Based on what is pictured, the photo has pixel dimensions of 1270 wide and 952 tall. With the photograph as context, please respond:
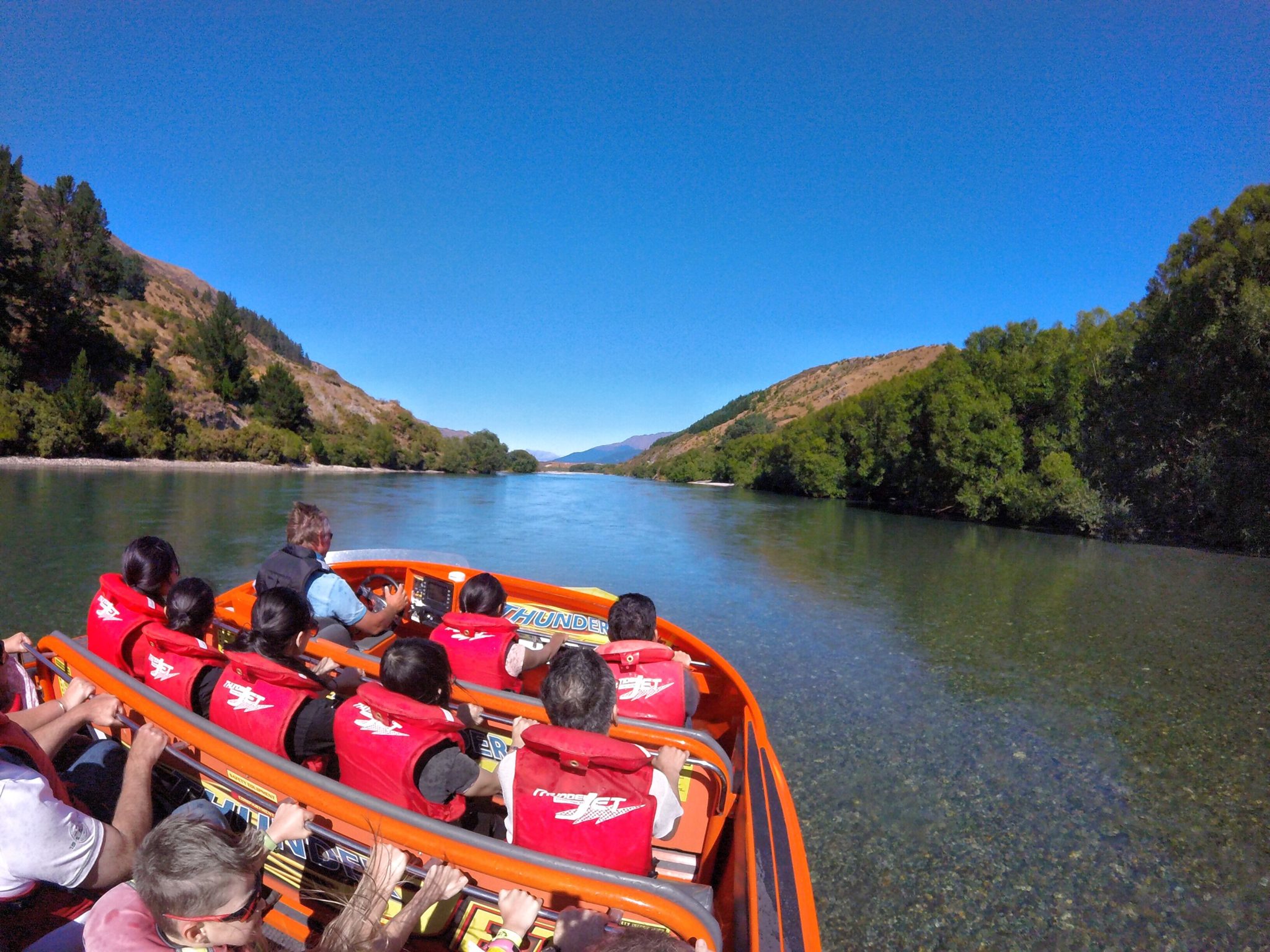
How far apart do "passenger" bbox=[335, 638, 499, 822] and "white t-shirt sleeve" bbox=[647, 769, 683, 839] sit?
68 centimetres

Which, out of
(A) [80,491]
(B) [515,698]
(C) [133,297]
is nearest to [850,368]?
(C) [133,297]

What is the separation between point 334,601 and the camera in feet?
15.6

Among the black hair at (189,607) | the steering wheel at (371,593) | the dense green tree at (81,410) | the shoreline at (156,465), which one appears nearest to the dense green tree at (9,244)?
the dense green tree at (81,410)

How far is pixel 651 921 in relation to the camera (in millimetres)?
1970

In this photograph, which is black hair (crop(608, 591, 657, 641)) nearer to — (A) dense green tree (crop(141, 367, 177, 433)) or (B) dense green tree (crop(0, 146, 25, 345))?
(A) dense green tree (crop(141, 367, 177, 433))

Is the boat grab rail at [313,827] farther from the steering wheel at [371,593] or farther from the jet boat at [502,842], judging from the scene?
the steering wheel at [371,593]

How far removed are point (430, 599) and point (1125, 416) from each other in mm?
31443

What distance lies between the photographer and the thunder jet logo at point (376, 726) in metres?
2.41

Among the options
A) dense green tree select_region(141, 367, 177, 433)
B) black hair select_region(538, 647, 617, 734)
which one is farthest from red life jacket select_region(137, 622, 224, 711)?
dense green tree select_region(141, 367, 177, 433)

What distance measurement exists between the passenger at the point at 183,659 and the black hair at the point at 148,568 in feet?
1.66

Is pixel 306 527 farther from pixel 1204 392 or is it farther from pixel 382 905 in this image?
pixel 1204 392

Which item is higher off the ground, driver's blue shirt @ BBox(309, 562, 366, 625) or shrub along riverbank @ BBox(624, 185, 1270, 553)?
shrub along riverbank @ BBox(624, 185, 1270, 553)

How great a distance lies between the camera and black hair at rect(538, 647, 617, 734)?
2.42 meters

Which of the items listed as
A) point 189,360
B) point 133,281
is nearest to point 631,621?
point 189,360
